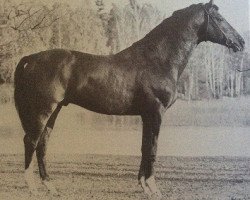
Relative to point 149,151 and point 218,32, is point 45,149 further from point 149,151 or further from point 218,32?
point 218,32

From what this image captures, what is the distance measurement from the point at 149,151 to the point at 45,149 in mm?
424

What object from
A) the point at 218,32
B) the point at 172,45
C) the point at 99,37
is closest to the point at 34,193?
the point at 99,37

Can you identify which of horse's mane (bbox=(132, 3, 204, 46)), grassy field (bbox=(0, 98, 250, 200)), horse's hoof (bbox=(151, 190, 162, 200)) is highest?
horse's mane (bbox=(132, 3, 204, 46))

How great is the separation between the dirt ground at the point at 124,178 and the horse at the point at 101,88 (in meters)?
0.04

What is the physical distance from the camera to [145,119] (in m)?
1.97

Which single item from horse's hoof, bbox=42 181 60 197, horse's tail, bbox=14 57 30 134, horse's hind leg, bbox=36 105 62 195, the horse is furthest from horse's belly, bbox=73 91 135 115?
horse's hoof, bbox=42 181 60 197

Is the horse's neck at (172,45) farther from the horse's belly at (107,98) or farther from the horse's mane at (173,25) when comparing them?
the horse's belly at (107,98)

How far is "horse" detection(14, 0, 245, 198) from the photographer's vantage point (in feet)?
6.37

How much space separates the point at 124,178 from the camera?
6.44 feet

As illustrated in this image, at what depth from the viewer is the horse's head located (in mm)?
2027

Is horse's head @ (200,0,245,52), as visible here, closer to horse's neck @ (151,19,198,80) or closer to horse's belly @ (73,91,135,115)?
horse's neck @ (151,19,198,80)

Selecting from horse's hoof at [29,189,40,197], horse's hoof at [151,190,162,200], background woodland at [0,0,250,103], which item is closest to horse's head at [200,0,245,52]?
background woodland at [0,0,250,103]

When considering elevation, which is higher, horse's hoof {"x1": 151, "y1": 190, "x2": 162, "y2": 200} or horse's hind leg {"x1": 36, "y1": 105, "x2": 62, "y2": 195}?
horse's hind leg {"x1": 36, "y1": 105, "x2": 62, "y2": 195}

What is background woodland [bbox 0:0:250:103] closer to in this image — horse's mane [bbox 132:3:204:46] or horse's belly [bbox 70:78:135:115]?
horse's mane [bbox 132:3:204:46]
